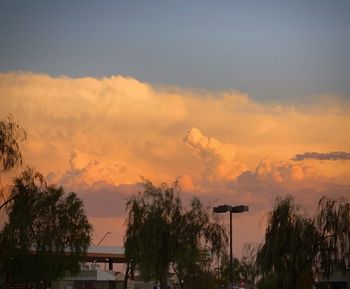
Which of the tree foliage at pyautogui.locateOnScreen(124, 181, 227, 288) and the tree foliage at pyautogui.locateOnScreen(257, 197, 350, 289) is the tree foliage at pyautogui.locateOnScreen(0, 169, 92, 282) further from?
the tree foliage at pyautogui.locateOnScreen(257, 197, 350, 289)

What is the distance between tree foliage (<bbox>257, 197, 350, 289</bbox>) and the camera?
151ft

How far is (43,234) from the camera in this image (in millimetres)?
57344

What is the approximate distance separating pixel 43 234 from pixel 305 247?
21.5 meters

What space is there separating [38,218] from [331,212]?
916 inches

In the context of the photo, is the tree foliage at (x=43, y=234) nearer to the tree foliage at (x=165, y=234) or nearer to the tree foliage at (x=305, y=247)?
the tree foliage at (x=165, y=234)

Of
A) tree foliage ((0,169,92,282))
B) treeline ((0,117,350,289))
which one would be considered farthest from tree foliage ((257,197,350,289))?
tree foliage ((0,169,92,282))

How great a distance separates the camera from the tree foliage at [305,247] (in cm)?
4594

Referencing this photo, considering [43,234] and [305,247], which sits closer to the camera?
[305,247]

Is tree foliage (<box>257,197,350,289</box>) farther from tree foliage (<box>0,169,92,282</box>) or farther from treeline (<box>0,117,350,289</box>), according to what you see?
tree foliage (<box>0,169,92,282</box>)

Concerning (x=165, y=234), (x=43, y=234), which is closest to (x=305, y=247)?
(x=165, y=234)

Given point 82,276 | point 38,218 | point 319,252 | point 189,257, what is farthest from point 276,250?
point 82,276

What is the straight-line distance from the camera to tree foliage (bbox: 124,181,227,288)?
174 feet

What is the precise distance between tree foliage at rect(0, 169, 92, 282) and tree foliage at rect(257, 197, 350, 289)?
623 inches

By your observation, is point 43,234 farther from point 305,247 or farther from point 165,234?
point 305,247
